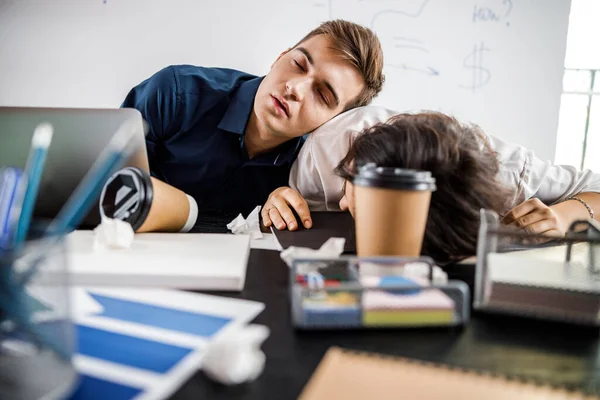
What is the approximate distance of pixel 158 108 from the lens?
120 cm

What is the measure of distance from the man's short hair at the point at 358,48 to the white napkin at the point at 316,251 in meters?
0.59

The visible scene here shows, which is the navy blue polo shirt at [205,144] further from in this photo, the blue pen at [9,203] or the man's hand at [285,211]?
the blue pen at [9,203]

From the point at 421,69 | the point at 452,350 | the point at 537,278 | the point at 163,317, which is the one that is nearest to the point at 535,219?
the point at 537,278

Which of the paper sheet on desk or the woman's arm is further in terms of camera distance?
the woman's arm

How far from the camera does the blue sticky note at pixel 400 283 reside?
1.25 ft

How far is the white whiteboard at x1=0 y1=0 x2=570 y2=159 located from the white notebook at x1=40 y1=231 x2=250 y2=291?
140 centimetres

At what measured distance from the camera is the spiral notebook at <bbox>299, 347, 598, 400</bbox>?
27 centimetres

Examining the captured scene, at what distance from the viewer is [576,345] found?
356mm

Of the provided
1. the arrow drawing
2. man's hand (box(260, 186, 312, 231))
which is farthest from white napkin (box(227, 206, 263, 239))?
the arrow drawing

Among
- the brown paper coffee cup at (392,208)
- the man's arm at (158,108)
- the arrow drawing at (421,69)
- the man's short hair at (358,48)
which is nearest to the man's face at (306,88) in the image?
the man's short hair at (358,48)

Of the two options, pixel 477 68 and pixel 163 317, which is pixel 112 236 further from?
pixel 477 68

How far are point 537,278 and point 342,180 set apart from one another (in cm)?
55

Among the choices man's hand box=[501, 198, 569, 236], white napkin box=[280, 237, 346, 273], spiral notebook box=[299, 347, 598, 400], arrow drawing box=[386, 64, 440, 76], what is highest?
arrow drawing box=[386, 64, 440, 76]

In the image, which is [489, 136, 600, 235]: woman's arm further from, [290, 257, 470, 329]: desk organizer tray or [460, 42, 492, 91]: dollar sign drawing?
[460, 42, 492, 91]: dollar sign drawing
